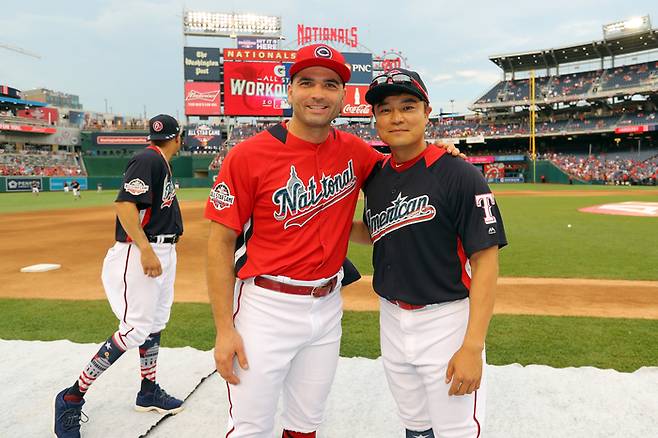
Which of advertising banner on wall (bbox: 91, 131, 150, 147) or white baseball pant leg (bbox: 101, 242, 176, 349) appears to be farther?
advertising banner on wall (bbox: 91, 131, 150, 147)

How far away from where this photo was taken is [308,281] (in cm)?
204

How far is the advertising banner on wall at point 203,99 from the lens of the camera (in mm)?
47406

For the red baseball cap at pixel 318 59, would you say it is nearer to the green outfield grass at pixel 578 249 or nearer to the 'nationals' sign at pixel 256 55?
the green outfield grass at pixel 578 249

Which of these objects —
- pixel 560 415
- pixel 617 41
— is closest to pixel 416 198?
pixel 560 415

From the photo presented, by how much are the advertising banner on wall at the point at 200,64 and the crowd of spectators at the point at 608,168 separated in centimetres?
3722

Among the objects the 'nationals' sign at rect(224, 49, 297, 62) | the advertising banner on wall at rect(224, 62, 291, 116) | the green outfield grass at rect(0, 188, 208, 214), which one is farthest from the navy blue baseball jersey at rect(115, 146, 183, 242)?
the 'nationals' sign at rect(224, 49, 297, 62)

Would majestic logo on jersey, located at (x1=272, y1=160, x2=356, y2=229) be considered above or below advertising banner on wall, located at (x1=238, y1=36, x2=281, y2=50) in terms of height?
below

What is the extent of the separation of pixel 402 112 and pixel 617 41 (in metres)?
56.1

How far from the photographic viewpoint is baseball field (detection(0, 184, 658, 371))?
4.21 m

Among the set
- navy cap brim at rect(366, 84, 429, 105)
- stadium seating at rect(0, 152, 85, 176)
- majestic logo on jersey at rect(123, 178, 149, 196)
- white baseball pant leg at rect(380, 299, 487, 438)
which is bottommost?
white baseball pant leg at rect(380, 299, 487, 438)

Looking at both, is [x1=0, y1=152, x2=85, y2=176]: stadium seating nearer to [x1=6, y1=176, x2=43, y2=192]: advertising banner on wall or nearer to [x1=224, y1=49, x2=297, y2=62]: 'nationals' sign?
[x1=6, y1=176, x2=43, y2=192]: advertising banner on wall

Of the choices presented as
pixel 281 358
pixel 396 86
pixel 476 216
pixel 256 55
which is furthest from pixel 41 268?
pixel 256 55

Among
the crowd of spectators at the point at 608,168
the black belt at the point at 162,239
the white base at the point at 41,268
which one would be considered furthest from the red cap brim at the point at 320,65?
the crowd of spectators at the point at 608,168

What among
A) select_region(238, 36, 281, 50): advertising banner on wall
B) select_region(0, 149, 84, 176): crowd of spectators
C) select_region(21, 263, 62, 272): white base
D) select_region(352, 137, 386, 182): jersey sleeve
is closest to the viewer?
select_region(352, 137, 386, 182): jersey sleeve
